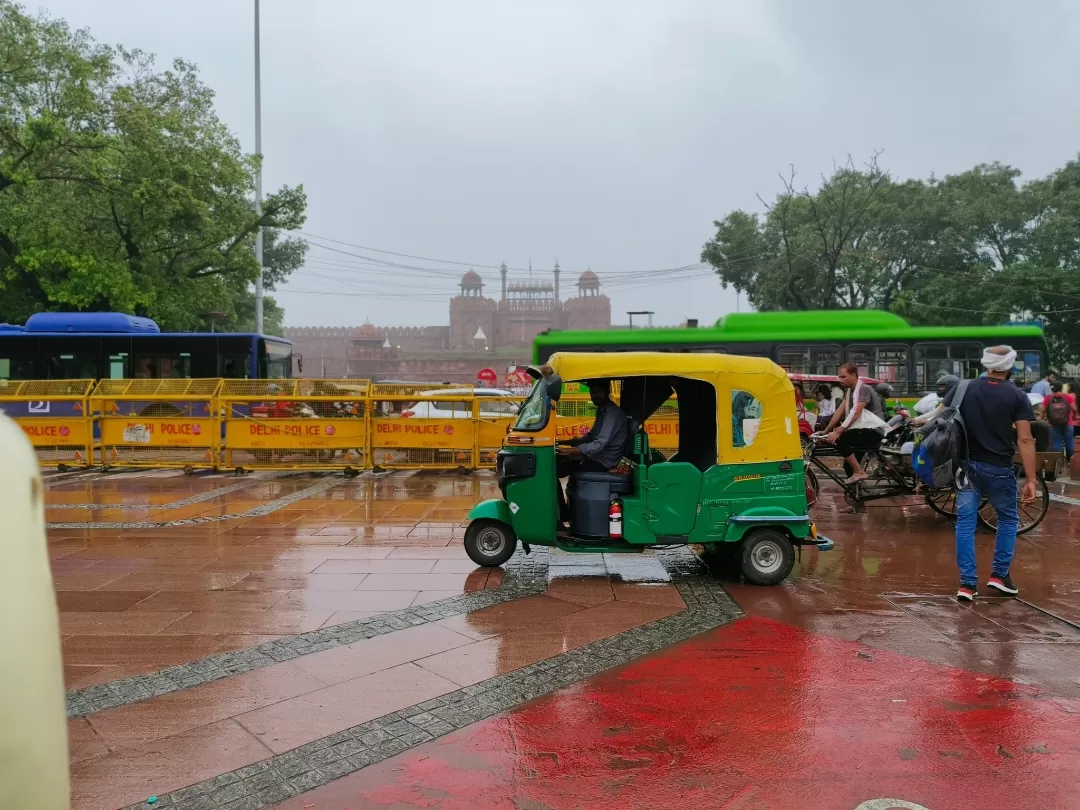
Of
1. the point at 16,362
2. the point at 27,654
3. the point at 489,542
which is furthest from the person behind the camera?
the point at 16,362

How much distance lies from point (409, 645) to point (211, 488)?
8288mm

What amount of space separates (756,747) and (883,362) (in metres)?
17.0

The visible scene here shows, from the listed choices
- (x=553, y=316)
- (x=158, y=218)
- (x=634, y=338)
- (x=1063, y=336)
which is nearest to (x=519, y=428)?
(x=634, y=338)

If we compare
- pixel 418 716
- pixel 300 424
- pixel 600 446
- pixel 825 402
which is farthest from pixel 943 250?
pixel 418 716

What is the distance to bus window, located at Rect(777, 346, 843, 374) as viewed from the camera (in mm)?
19031

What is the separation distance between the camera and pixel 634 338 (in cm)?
1991

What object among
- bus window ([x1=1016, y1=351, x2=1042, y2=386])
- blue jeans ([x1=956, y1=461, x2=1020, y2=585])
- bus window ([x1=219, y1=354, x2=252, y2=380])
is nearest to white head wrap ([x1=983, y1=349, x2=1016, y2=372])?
blue jeans ([x1=956, y1=461, x2=1020, y2=585])

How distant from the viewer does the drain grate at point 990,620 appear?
16.5 ft

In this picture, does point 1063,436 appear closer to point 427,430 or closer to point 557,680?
point 427,430

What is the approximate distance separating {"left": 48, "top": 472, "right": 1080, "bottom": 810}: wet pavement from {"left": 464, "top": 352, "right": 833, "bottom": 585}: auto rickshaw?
38 cm

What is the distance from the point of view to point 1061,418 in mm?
12344

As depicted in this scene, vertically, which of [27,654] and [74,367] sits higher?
[74,367]

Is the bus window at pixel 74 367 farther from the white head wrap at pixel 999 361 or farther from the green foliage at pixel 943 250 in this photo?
the green foliage at pixel 943 250

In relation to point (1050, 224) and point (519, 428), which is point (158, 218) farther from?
point (1050, 224)
